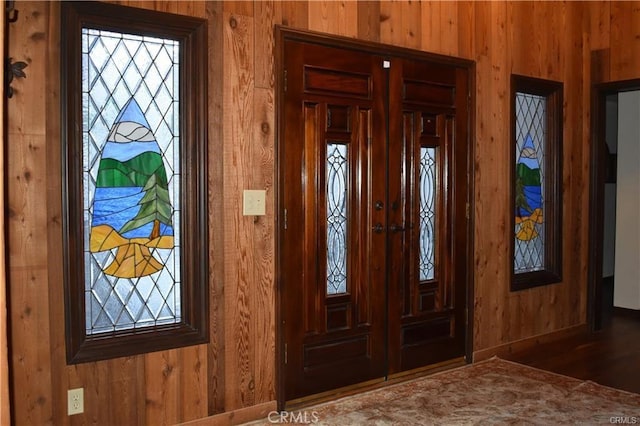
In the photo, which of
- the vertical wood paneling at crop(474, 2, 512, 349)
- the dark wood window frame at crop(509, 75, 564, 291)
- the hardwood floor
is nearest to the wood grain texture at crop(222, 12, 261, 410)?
the vertical wood paneling at crop(474, 2, 512, 349)

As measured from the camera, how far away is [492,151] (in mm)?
4312

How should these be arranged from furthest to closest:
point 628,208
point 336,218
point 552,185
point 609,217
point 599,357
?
1. point 609,217
2. point 628,208
3. point 552,185
4. point 599,357
5. point 336,218

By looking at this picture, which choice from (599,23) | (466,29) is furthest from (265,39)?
(599,23)

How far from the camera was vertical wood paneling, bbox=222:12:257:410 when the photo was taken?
3.07m

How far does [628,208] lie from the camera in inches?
230

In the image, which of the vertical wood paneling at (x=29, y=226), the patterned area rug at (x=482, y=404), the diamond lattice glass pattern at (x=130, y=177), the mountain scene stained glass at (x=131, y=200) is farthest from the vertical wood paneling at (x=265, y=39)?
the patterned area rug at (x=482, y=404)

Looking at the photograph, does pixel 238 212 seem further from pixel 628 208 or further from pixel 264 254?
pixel 628 208

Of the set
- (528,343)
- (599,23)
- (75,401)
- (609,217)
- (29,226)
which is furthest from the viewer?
(609,217)

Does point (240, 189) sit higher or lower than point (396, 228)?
higher

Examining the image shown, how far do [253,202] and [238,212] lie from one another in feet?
0.34

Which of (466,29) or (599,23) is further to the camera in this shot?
(599,23)

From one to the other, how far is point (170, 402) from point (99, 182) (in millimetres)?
1174

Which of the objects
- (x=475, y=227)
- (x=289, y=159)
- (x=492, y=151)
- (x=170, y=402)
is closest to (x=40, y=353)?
(x=170, y=402)

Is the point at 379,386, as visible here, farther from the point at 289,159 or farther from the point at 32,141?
the point at 32,141
